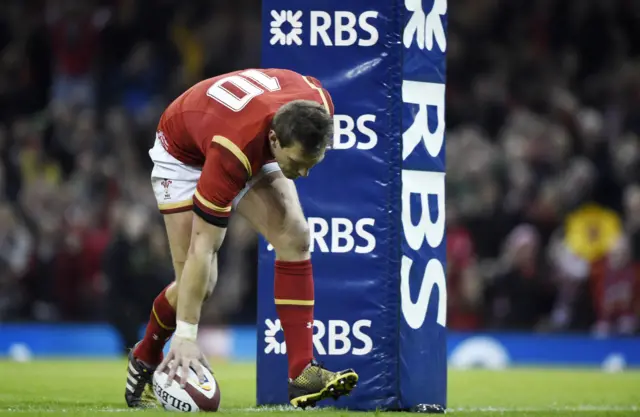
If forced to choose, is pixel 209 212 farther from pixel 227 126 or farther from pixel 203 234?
pixel 227 126

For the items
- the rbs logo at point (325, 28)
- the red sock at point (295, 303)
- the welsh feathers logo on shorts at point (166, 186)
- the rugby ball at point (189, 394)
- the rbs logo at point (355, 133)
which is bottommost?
the rugby ball at point (189, 394)

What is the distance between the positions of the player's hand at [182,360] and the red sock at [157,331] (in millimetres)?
843

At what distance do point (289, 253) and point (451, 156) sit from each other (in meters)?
10.5

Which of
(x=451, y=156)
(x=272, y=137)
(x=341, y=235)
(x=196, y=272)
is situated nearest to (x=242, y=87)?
(x=272, y=137)

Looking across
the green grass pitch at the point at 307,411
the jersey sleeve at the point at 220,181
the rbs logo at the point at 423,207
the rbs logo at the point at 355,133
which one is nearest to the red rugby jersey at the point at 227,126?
the jersey sleeve at the point at 220,181

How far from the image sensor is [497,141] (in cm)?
1780

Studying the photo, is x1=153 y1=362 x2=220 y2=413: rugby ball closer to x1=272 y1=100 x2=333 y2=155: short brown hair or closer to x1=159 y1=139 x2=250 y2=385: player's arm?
x1=159 y1=139 x2=250 y2=385: player's arm

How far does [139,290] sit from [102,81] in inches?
194

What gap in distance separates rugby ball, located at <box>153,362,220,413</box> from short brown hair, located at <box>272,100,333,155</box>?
131cm

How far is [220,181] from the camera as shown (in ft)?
21.2

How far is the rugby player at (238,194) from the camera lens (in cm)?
650

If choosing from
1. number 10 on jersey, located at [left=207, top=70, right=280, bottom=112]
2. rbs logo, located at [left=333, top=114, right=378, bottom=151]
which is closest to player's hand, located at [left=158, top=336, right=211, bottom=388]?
number 10 on jersey, located at [left=207, top=70, right=280, bottom=112]

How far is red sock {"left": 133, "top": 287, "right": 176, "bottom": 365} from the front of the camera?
757 centimetres

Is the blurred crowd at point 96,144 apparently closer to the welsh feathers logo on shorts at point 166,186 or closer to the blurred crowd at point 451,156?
the blurred crowd at point 451,156
